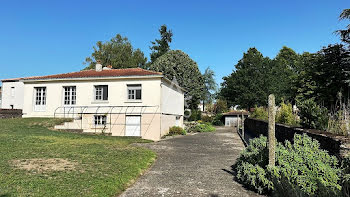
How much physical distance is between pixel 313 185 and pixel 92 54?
4607cm

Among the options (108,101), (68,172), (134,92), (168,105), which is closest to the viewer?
(68,172)

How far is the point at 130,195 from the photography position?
5.20 meters

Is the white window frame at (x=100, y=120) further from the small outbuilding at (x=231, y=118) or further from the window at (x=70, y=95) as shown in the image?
the small outbuilding at (x=231, y=118)

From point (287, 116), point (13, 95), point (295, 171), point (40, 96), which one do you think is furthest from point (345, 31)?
point (13, 95)

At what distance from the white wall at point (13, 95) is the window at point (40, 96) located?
63.4 ft

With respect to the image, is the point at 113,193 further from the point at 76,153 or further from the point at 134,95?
the point at 134,95

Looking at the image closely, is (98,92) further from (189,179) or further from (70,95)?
(189,179)

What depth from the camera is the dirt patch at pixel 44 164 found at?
6508 millimetres

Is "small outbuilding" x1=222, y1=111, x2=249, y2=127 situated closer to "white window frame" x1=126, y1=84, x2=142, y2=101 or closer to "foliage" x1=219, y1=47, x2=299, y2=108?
"foliage" x1=219, y1=47, x2=299, y2=108

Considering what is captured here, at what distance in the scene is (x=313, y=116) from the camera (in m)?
7.79

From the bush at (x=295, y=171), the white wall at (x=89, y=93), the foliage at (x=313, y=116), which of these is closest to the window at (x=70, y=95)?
the white wall at (x=89, y=93)

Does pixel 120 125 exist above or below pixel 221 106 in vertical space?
below

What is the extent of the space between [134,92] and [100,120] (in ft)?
12.6

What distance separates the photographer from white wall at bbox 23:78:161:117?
18391 millimetres
